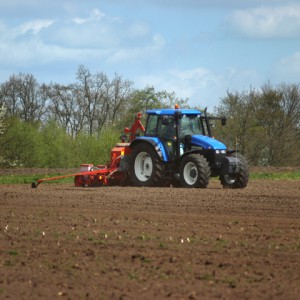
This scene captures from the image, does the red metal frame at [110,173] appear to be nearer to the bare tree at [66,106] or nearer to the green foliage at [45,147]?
the green foliage at [45,147]

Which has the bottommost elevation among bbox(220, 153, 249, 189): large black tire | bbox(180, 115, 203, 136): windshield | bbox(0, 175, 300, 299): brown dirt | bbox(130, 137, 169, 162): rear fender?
bbox(0, 175, 300, 299): brown dirt

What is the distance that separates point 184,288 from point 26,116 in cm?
5373

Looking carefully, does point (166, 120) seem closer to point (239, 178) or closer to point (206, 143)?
point (206, 143)

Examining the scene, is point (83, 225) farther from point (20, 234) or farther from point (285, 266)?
point (285, 266)

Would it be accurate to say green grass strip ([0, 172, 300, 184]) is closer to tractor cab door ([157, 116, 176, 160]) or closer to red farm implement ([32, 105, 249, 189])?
red farm implement ([32, 105, 249, 189])

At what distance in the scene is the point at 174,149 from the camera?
2317 centimetres

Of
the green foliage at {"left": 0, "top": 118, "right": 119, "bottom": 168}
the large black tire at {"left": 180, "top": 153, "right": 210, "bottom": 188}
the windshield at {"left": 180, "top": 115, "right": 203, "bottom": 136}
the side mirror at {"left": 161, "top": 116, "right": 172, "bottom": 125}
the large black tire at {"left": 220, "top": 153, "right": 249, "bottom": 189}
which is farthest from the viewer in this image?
the green foliage at {"left": 0, "top": 118, "right": 119, "bottom": 168}

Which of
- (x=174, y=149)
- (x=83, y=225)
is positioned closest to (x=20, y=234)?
(x=83, y=225)

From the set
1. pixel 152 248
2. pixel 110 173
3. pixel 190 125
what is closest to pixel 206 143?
pixel 190 125

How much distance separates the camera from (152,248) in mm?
11625

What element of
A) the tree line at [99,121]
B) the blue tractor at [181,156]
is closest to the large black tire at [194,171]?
the blue tractor at [181,156]

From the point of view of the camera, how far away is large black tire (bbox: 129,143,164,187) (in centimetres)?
2339

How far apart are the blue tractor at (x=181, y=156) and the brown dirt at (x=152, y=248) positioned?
349 centimetres

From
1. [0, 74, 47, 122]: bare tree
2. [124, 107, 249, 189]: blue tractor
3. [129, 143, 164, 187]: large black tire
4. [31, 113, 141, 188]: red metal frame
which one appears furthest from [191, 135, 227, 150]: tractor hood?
[0, 74, 47, 122]: bare tree
